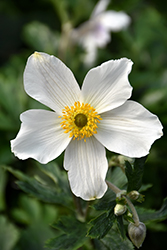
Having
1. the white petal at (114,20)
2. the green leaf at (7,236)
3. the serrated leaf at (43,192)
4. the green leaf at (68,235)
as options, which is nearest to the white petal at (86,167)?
the green leaf at (68,235)

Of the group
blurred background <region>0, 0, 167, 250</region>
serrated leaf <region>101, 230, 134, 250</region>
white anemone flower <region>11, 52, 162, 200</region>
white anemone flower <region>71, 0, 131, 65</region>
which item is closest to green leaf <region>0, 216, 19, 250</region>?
blurred background <region>0, 0, 167, 250</region>

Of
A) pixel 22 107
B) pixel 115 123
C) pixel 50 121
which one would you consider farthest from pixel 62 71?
pixel 22 107

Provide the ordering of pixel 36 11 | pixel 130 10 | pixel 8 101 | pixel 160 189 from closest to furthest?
pixel 160 189 < pixel 8 101 < pixel 130 10 < pixel 36 11

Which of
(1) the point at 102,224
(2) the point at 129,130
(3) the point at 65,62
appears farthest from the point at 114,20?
(1) the point at 102,224

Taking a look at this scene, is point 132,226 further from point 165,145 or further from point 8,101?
point 8,101

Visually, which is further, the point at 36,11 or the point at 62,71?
the point at 36,11

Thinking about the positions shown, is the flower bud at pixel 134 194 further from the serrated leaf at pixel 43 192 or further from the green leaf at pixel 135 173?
the serrated leaf at pixel 43 192

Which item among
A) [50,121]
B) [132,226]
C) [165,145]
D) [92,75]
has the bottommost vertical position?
[165,145]
